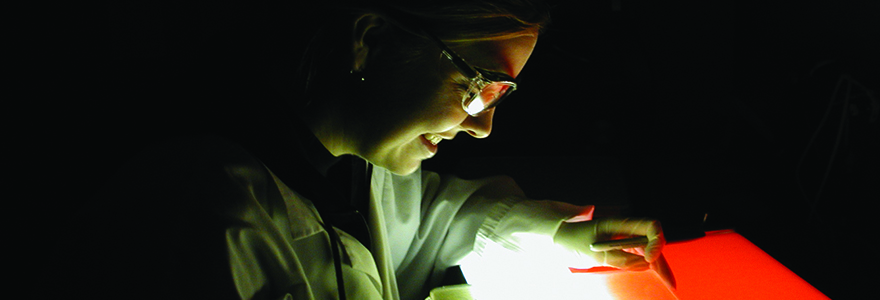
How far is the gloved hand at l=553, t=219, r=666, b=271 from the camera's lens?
3.12ft

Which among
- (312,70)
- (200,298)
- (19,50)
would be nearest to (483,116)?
(312,70)

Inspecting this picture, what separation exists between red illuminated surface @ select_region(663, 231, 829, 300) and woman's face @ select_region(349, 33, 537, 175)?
529 mm

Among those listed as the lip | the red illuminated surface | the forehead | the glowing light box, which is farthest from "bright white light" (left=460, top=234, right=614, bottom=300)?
the forehead

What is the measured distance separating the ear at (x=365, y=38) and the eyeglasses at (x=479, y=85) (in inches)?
3.2

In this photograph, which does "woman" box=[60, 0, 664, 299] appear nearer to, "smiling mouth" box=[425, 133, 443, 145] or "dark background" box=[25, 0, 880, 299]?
"smiling mouth" box=[425, 133, 443, 145]

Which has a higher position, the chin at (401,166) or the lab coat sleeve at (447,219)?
the chin at (401,166)

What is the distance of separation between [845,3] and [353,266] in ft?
4.47

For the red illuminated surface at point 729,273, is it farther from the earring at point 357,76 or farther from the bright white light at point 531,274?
the earring at point 357,76

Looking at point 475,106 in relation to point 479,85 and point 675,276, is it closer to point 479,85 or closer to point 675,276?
point 479,85

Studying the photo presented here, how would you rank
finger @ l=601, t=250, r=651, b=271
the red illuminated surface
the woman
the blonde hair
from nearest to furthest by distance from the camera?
the woman
the blonde hair
the red illuminated surface
finger @ l=601, t=250, r=651, b=271

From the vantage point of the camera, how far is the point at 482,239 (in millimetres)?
1133

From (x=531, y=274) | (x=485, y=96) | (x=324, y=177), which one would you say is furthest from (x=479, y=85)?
(x=531, y=274)

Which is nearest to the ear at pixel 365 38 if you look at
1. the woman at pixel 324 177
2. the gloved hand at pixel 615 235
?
the woman at pixel 324 177

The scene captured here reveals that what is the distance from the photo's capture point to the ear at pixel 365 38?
725 mm
